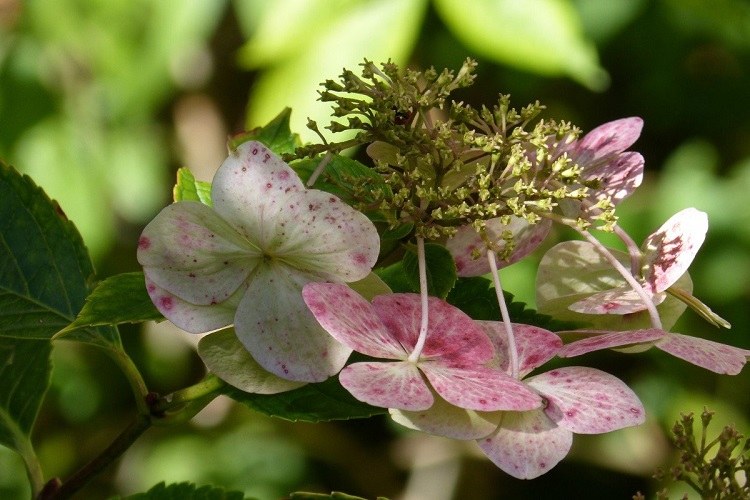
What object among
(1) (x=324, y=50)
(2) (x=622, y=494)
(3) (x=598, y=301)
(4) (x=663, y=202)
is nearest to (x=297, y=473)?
(2) (x=622, y=494)

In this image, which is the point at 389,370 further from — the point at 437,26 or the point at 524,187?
the point at 437,26

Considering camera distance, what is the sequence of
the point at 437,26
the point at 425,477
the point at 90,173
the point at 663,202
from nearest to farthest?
1. the point at 90,173
2. the point at 663,202
3. the point at 437,26
4. the point at 425,477

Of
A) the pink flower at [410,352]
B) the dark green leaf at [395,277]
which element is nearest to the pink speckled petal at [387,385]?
the pink flower at [410,352]

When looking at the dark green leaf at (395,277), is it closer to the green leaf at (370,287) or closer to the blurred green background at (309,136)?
the green leaf at (370,287)

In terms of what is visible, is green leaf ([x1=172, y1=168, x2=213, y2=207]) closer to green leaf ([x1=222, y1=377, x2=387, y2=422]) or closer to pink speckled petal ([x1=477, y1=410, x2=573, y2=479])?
green leaf ([x1=222, y1=377, x2=387, y2=422])

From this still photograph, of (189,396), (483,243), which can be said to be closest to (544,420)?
(483,243)

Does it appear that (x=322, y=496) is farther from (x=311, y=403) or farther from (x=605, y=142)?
(x=605, y=142)
